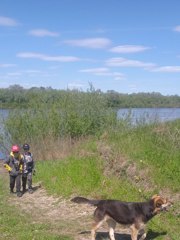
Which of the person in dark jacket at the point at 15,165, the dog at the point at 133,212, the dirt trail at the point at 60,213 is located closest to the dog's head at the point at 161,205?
the dog at the point at 133,212

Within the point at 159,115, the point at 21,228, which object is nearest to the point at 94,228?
the point at 21,228

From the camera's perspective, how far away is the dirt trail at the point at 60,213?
916 centimetres

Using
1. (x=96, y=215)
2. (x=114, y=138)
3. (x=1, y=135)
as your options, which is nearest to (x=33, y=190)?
(x=114, y=138)

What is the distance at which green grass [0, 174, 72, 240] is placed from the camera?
8.88m

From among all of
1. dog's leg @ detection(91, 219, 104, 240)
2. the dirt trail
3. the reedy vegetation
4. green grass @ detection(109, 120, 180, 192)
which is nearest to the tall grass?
the reedy vegetation

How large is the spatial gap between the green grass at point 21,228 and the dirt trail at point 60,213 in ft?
0.66

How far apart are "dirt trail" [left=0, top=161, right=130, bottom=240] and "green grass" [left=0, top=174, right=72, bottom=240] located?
202 mm

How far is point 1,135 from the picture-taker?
2441cm

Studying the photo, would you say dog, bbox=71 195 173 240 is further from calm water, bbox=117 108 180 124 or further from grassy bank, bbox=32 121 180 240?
calm water, bbox=117 108 180 124

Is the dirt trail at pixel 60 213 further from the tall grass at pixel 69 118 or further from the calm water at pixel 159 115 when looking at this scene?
the tall grass at pixel 69 118

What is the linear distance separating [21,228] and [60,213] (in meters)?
1.75

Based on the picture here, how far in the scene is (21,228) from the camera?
955cm

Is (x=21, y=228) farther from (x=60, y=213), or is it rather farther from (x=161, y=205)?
(x=161, y=205)

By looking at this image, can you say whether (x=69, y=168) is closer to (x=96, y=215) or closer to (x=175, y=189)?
(x=175, y=189)
